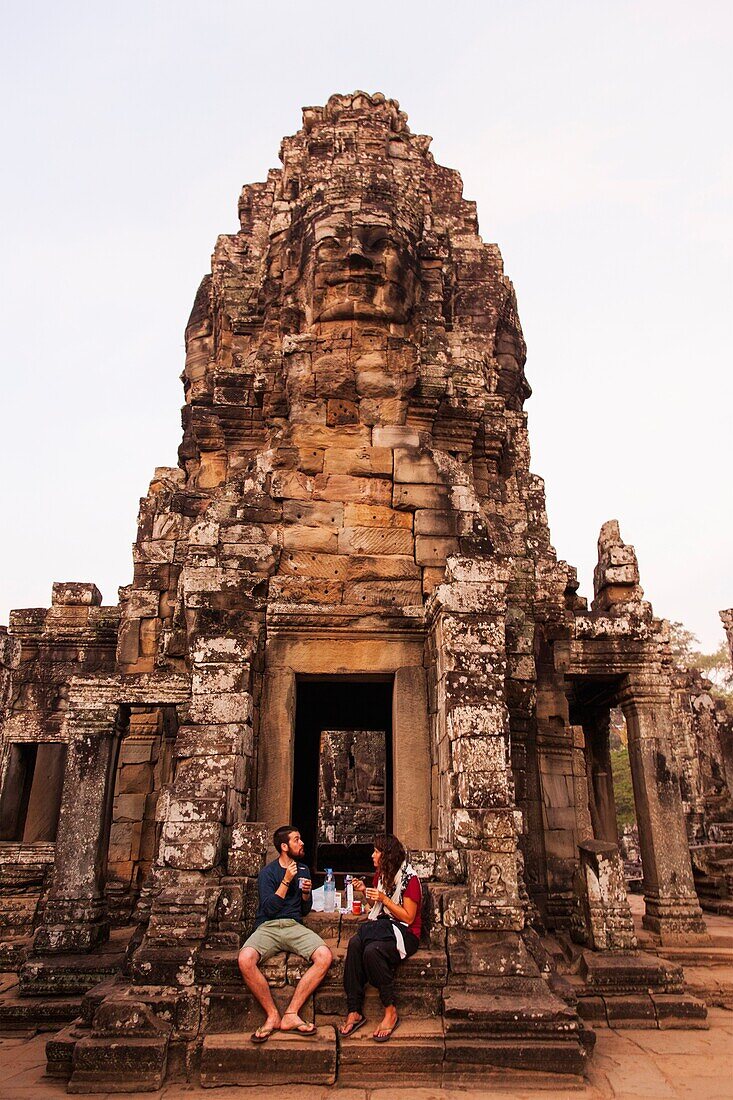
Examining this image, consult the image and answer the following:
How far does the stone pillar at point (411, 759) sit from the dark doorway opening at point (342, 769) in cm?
54

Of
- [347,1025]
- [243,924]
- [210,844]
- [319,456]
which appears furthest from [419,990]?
[319,456]

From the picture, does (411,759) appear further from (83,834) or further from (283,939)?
(83,834)

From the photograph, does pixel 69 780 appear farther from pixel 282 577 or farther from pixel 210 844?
pixel 282 577

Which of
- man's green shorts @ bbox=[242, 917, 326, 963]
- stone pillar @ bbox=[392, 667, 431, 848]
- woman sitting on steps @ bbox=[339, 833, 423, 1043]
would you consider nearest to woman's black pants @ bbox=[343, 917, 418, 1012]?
woman sitting on steps @ bbox=[339, 833, 423, 1043]

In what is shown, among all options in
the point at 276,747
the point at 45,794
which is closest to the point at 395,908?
the point at 276,747

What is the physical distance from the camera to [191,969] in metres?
5.00

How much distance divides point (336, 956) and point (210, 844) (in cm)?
124

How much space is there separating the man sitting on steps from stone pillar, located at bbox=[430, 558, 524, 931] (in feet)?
3.42

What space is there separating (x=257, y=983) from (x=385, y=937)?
87 cm

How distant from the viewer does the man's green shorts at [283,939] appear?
4.98 m

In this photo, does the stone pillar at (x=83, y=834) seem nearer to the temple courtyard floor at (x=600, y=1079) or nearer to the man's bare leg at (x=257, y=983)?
the temple courtyard floor at (x=600, y=1079)

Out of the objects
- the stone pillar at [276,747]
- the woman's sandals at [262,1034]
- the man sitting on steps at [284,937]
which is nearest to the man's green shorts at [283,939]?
the man sitting on steps at [284,937]

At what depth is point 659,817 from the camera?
26.3 feet

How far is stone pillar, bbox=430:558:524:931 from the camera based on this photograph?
5270 mm
